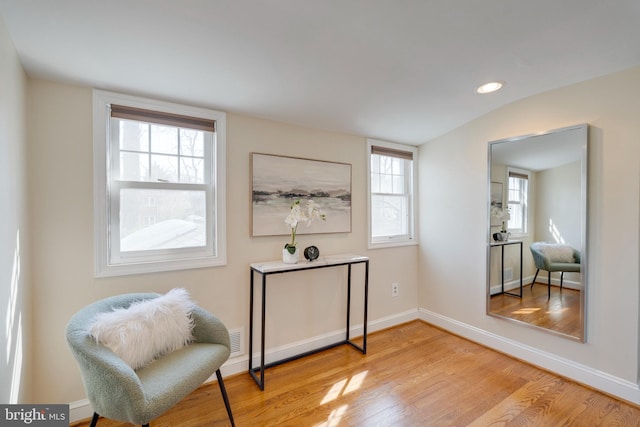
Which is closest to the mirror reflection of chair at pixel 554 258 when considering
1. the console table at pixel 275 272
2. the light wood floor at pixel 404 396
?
the light wood floor at pixel 404 396

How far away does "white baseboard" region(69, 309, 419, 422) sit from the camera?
1.80 m

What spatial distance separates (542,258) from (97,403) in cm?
312

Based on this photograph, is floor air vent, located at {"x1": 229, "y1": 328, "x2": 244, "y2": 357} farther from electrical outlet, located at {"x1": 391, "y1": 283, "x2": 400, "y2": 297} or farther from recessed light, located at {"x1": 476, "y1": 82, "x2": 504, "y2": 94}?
recessed light, located at {"x1": 476, "y1": 82, "x2": 504, "y2": 94}

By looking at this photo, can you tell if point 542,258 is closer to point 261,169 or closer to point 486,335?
point 486,335

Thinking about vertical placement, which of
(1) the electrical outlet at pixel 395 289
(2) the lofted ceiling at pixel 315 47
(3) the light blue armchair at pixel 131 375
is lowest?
(1) the electrical outlet at pixel 395 289

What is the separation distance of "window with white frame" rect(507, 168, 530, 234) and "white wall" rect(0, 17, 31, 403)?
3.36 meters

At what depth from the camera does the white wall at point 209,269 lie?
1.71 metres

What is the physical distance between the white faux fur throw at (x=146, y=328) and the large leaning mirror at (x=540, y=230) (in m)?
2.63

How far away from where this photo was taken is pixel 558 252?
2.35m

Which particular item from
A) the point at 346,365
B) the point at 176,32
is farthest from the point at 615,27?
the point at 346,365

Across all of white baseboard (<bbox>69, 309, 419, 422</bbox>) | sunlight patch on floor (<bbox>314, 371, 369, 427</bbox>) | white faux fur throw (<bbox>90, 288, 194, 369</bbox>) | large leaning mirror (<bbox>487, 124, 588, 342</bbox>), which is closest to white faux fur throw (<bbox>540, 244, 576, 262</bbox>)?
large leaning mirror (<bbox>487, 124, 588, 342</bbox>)

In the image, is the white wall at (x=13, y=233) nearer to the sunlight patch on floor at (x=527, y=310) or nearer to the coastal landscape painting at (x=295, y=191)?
the coastal landscape painting at (x=295, y=191)

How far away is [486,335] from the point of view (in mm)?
2791

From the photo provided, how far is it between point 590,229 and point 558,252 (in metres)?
0.29
